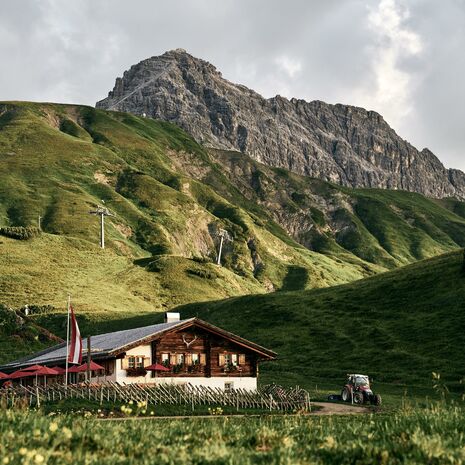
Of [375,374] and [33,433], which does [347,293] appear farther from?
[33,433]

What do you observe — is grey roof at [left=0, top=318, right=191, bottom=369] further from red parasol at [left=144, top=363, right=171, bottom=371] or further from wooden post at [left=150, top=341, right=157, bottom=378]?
red parasol at [left=144, top=363, right=171, bottom=371]

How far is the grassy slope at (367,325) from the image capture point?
7825 cm

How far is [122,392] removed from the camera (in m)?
44.8

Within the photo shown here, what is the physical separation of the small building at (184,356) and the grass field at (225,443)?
4278 cm

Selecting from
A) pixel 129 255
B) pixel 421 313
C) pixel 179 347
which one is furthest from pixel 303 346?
pixel 129 255

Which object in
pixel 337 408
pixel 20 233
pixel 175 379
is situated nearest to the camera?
pixel 337 408

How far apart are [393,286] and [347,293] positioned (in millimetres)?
8191

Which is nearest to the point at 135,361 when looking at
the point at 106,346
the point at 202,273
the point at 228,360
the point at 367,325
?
the point at 106,346

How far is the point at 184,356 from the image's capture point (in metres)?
58.9

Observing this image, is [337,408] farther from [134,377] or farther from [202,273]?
[202,273]

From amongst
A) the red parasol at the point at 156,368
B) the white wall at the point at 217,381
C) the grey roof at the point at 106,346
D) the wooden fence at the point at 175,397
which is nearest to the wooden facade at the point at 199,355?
the white wall at the point at 217,381

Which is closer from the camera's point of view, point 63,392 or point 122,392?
point 122,392

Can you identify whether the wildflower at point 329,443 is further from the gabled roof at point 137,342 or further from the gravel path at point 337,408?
the gabled roof at point 137,342

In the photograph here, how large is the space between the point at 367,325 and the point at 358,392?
42601 mm
